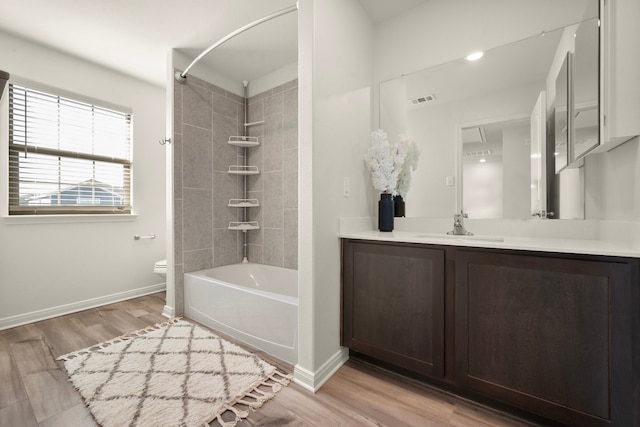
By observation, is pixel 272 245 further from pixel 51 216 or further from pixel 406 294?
pixel 51 216

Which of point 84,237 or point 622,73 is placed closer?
point 622,73

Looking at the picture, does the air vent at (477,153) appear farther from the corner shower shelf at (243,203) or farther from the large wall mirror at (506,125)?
the corner shower shelf at (243,203)

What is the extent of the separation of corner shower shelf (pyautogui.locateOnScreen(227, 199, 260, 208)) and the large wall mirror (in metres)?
1.68

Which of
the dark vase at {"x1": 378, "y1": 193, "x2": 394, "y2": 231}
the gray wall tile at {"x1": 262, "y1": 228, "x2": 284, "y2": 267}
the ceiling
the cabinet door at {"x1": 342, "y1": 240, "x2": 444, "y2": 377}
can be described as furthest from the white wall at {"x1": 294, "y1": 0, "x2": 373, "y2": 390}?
the gray wall tile at {"x1": 262, "y1": 228, "x2": 284, "y2": 267}

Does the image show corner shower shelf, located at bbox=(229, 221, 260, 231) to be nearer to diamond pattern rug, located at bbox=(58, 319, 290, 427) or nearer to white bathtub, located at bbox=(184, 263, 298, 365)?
white bathtub, located at bbox=(184, 263, 298, 365)

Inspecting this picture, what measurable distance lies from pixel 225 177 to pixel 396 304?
2280mm

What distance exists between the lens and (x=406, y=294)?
60.2 inches

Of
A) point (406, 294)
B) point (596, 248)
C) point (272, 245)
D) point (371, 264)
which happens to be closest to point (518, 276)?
point (596, 248)

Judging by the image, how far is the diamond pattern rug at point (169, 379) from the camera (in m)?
1.36

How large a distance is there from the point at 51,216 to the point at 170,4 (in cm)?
218

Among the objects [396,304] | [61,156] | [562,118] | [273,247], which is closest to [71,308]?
[61,156]

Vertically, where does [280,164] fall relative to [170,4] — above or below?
below

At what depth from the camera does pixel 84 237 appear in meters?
2.79

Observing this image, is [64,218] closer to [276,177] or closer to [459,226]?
[276,177]
